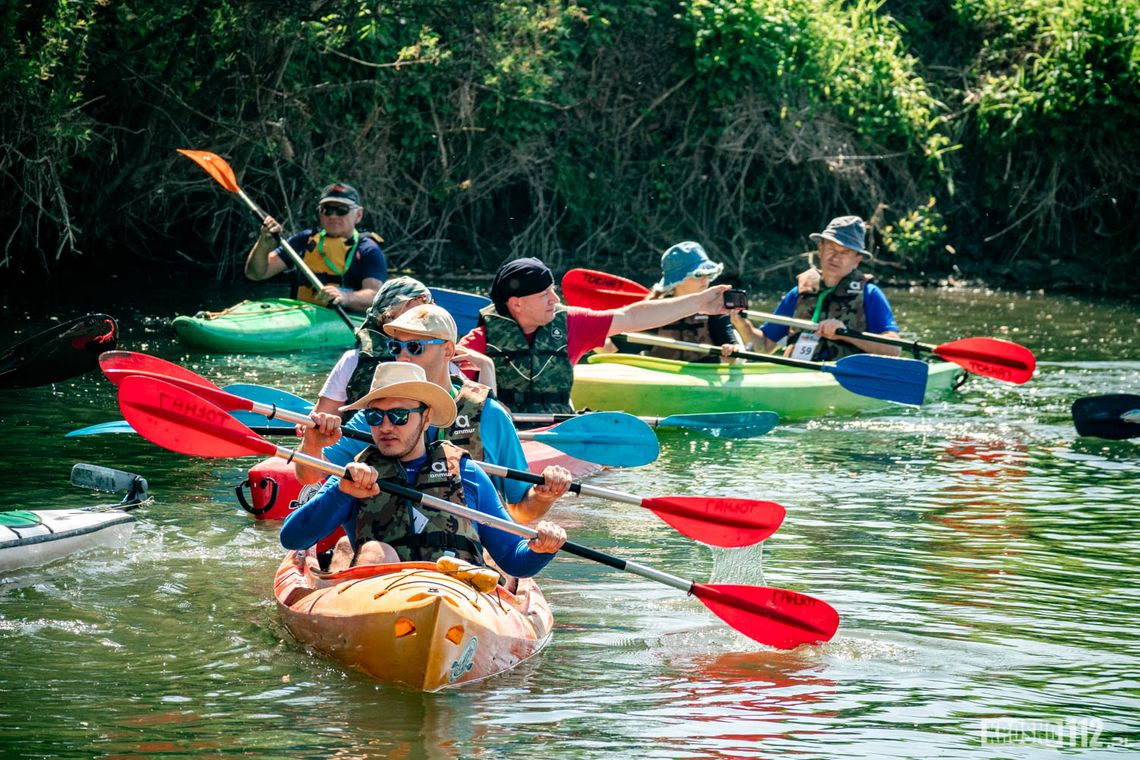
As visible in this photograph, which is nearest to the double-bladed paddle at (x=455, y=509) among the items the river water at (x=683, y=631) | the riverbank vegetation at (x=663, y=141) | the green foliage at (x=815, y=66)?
the river water at (x=683, y=631)

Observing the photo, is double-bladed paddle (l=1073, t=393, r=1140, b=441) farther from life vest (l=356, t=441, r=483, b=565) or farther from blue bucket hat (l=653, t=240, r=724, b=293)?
life vest (l=356, t=441, r=483, b=565)

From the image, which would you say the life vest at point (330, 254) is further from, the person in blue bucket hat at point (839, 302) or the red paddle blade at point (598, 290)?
the person in blue bucket hat at point (839, 302)

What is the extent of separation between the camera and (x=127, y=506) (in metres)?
6.84

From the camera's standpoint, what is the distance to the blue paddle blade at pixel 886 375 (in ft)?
30.6

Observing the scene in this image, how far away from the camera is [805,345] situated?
388 inches

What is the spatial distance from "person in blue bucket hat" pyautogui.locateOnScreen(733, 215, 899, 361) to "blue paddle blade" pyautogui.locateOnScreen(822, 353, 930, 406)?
28 cm

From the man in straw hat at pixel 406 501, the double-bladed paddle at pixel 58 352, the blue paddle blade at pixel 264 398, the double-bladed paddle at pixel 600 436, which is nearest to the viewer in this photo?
the man in straw hat at pixel 406 501

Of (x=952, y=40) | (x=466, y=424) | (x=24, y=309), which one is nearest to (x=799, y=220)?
(x=952, y=40)

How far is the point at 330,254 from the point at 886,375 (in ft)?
13.9

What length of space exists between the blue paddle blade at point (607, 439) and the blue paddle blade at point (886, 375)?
9.39 feet

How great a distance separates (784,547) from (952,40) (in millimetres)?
13564

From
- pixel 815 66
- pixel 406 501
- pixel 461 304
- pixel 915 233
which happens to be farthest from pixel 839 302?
pixel 915 233

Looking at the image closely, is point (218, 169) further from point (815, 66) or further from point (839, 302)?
point (815, 66)

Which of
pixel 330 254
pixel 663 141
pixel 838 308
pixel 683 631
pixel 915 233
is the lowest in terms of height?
pixel 683 631
